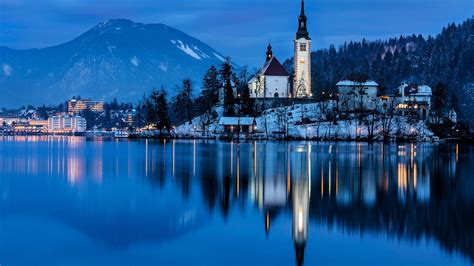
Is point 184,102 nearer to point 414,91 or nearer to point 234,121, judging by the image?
point 234,121

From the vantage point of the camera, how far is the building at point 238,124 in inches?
4919

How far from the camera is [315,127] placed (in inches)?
4823

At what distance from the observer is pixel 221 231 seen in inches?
1058

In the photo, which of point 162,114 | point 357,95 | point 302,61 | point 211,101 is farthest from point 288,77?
point 162,114

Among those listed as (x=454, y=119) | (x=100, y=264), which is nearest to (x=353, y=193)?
(x=100, y=264)

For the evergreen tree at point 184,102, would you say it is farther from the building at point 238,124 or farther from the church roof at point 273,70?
the church roof at point 273,70

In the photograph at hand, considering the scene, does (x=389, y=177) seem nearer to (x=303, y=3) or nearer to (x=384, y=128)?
(x=384, y=128)

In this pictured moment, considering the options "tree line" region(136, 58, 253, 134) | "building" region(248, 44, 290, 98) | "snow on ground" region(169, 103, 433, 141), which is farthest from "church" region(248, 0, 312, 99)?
"snow on ground" region(169, 103, 433, 141)

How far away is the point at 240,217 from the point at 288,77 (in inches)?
4173

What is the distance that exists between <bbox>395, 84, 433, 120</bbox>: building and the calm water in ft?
256

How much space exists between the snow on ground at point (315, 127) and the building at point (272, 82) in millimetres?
6697

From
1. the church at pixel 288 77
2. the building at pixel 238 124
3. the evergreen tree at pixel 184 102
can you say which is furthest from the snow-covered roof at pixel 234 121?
the evergreen tree at pixel 184 102

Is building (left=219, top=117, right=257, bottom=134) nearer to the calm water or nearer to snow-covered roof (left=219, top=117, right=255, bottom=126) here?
snow-covered roof (left=219, top=117, right=255, bottom=126)

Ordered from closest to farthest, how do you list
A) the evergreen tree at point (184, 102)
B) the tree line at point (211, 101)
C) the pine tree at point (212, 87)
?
the tree line at point (211, 101), the pine tree at point (212, 87), the evergreen tree at point (184, 102)
